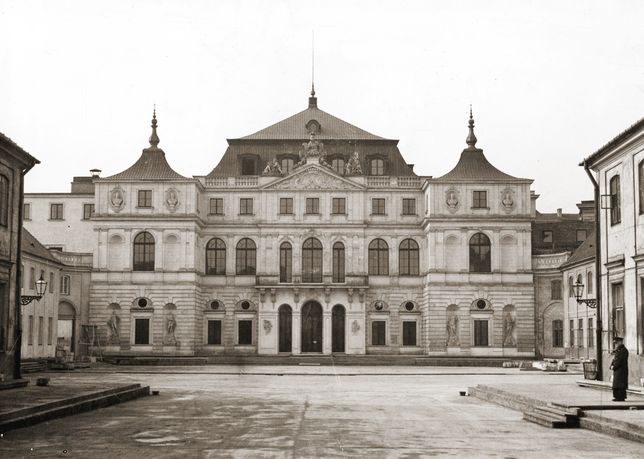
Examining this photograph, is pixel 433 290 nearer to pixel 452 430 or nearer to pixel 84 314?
pixel 84 314

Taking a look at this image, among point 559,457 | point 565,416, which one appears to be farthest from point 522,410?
point 559,457

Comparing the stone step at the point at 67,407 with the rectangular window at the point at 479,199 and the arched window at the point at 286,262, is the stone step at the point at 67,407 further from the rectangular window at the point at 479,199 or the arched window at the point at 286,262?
the rectangular window at the point at 479,199

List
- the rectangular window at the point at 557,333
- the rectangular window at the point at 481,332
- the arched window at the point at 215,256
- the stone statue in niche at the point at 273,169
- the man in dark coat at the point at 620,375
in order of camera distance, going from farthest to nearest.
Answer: the arched window at the point at 215,256
the stone statue in niche at the point at 273,169
the rectangular window at the point at 481,332
the rectangular window at the point at 557,333
the man in dark coat at the point at 620,375

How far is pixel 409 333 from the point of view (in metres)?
69.2

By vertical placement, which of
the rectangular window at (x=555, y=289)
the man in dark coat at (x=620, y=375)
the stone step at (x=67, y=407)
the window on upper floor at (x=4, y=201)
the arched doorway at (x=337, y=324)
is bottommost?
the stone step at (x=67, y=407)

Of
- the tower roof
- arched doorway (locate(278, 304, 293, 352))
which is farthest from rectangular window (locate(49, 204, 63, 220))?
arched doorway (locate(278, 304, 293, 352))

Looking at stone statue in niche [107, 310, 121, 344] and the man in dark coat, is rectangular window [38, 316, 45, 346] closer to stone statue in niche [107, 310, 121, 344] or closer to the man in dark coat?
stone statue in niche [107, 310, 121, 344]

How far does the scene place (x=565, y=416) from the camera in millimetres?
21328

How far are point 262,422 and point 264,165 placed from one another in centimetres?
5006

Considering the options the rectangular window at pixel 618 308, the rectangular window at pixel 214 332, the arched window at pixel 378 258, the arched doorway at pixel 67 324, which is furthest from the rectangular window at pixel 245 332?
the rectangular window at pixel 618 308

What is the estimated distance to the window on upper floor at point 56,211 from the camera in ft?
243

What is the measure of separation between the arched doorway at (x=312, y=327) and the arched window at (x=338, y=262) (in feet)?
7.70

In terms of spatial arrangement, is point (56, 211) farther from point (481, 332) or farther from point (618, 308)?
point (618, 308)

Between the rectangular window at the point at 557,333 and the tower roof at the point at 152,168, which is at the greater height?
the tower roof at the point at 152,168
